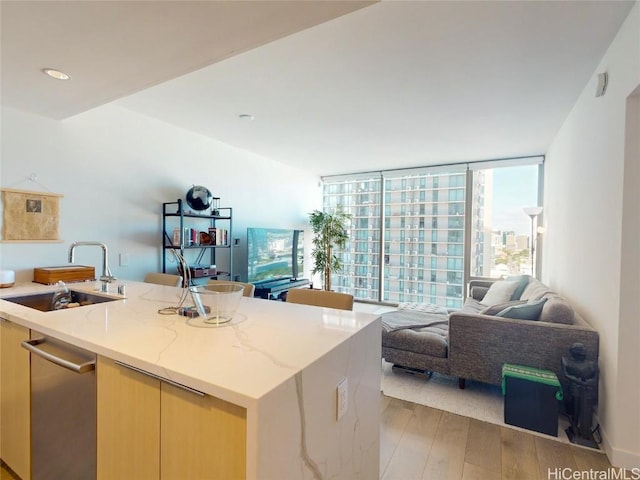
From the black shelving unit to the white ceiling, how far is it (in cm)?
103

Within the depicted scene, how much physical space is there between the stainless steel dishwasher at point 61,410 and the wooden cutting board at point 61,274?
4.43 ft

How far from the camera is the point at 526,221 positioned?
16.4ft

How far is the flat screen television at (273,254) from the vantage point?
4570 mm

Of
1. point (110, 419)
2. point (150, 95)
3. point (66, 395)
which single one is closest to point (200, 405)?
point (110, 419)

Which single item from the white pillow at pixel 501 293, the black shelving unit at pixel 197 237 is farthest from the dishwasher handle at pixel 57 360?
the white pillow at pixel 501 293

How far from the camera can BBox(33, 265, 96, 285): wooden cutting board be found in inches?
98.7

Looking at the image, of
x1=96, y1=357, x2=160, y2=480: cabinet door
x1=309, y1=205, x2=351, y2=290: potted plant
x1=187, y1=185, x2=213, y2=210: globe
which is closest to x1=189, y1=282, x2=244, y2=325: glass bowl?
x1=96, y1=357, x2=160, y2=480: cabinet door

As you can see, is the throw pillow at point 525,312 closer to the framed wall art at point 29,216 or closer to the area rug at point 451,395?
the area rug at point 451,395

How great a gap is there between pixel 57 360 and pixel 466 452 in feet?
7.17

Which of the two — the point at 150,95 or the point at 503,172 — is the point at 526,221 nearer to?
the point at 503,172

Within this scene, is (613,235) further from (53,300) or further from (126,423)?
(53,300)

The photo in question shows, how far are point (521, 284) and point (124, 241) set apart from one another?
15.2 feet

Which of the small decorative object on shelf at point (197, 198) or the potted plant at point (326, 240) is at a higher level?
the small decorative object on shelf at point (197, 198)

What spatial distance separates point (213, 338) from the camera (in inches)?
46.8
